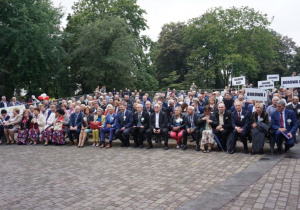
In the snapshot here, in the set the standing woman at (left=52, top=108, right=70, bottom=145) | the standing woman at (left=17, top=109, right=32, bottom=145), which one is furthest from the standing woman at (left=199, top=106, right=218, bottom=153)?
the standing woman at (left=17, top=109, right=32, bottom=145)

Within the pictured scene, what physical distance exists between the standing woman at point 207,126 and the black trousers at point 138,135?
226 centimetres

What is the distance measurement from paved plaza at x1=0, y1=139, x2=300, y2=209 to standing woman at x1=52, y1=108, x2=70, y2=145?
7.99 ft

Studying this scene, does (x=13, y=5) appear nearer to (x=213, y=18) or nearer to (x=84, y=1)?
(x=84, y=1)

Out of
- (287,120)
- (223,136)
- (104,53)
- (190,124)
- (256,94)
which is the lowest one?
(223,136)

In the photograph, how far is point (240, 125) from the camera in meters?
9.14

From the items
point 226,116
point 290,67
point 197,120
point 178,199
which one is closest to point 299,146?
point 226,116

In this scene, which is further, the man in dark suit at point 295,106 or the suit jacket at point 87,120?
the suit jacket at point 87,120

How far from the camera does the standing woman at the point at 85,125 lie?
37.8 ft

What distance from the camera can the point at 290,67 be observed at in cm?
5834

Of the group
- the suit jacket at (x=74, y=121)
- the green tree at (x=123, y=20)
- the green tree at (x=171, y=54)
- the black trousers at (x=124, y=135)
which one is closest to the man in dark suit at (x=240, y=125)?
the black trousers at (x=124, y=135)

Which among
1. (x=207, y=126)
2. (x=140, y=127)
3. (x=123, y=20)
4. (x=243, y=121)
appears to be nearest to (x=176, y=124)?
(x=207, y=126)

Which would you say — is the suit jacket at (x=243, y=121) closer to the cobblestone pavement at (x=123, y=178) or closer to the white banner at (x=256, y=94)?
the cobblestone pavement at (x=123, y=178)

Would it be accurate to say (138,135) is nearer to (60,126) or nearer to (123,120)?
(123,120)

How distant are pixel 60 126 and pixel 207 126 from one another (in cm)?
642
